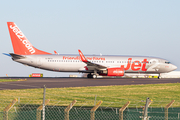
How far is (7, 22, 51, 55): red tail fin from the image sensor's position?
52.0 m

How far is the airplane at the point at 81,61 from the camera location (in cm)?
5025

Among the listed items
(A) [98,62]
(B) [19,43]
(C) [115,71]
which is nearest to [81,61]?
(A) [98,62]

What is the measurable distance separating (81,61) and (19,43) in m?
11.4

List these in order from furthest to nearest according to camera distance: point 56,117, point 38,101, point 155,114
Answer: point 38,101, point 56,117, point 155,114

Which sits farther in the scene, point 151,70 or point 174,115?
point 151,70

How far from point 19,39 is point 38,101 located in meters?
35.2

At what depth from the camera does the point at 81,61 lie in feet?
167

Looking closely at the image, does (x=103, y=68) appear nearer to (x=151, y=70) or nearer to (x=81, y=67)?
(x=81, y=67)

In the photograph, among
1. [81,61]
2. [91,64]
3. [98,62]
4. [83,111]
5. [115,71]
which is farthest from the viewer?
[98,62]

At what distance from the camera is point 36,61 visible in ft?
166

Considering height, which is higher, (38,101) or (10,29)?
(10,29)

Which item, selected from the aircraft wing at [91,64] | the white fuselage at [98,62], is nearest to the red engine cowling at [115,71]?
the aircraft wing at [91,64]

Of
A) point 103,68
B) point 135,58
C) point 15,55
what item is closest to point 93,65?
point 103,68

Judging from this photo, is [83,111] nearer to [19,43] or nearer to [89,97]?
[89,97]
